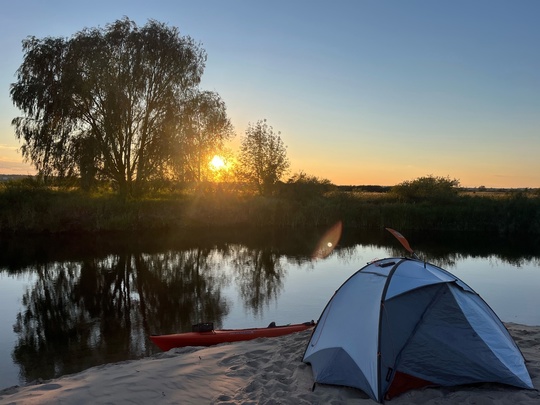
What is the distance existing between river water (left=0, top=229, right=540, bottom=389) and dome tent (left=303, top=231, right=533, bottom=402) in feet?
12.3

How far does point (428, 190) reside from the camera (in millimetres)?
32312

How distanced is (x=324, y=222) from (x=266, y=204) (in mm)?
3885

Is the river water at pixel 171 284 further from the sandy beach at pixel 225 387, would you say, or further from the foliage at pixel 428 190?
the foliage at pixel 428 190

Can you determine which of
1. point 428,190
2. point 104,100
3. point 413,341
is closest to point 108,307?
point 413,341

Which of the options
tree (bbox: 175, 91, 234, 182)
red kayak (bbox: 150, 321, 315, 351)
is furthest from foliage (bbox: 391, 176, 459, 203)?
red kayak (bbox: 150, 321, 315, 351)

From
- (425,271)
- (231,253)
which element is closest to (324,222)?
(231,253)

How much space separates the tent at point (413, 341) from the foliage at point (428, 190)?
26.5 metres

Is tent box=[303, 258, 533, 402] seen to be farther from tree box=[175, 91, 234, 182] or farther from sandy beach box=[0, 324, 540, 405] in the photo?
tree box=[175, 91, 234, 182]

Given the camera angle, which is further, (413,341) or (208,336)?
(208,336)

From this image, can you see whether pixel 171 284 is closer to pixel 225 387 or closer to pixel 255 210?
pixel 225 387

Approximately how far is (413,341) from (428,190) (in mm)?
28892

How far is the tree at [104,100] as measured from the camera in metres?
24.1

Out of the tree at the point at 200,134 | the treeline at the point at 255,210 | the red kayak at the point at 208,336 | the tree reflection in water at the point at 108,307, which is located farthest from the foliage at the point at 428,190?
the red kayak at the point at 208,336

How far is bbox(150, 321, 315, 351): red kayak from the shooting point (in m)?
7.55
